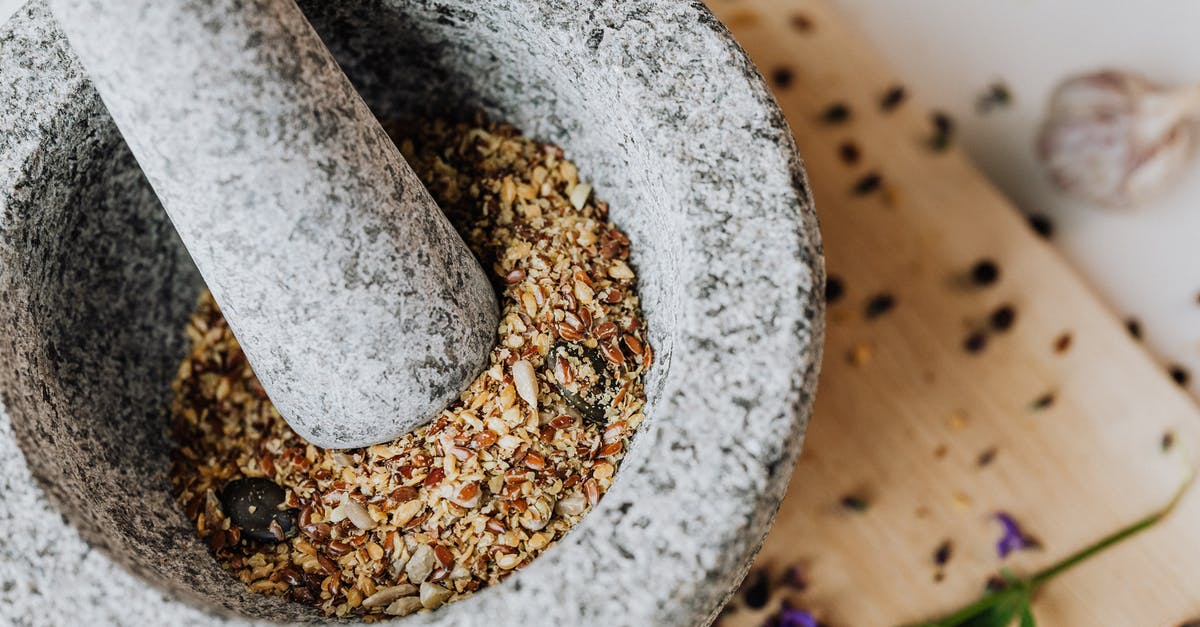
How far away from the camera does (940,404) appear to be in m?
1.11

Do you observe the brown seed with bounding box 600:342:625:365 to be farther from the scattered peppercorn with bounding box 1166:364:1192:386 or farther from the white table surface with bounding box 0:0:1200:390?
the scattered peppercorn with bounding box 1166:364:1192:386

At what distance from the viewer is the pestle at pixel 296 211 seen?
56 cm

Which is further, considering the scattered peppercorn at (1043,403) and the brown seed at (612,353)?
the scattered peppercorn at (1043,403)

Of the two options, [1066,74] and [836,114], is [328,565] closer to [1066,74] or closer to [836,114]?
[836,114]

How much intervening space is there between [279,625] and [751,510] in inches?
12.1

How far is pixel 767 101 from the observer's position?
67cm

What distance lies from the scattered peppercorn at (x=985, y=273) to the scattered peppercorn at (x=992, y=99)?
27cm

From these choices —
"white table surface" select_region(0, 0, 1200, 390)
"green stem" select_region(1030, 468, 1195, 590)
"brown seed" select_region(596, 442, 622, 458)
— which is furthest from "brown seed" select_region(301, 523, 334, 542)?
"white table surface" select_region(0, 0, 1200, 390)

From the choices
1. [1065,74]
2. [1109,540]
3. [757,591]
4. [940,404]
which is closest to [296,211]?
[757,591]

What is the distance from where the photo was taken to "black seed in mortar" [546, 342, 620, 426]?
29.3 inches

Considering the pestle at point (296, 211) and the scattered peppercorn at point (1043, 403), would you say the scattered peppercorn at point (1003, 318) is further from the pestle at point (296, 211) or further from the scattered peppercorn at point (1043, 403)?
the pestle at point (296, 211)

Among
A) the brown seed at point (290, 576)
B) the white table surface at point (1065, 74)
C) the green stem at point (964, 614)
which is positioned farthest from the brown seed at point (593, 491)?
the white table surface at point (1065, 74)

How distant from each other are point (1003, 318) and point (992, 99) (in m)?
0.34

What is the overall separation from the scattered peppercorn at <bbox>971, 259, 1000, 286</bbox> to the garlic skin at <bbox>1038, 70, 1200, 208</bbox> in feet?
0.60
